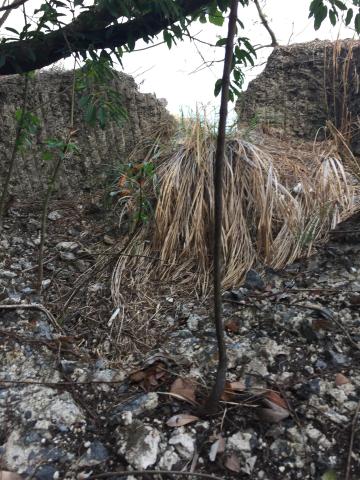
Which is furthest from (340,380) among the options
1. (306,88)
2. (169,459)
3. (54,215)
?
(306,88)

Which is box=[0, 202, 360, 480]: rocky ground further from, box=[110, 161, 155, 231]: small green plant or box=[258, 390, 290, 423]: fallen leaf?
box=[110, 161, 155, 231]: small green plant

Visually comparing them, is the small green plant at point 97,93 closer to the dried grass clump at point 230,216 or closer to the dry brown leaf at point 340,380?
the dried grass clump at point 230,216

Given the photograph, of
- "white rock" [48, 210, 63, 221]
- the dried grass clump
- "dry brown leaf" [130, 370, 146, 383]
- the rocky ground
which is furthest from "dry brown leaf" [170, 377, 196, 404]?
"white rock" [48, 210, 63, 221]

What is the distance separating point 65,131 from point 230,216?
1174 mm

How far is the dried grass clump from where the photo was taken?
6.97 ft

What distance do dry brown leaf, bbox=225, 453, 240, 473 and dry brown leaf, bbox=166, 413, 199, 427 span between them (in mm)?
156

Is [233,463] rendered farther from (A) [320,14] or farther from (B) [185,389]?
(A) [320,14]

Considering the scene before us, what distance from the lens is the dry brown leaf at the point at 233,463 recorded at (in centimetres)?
121

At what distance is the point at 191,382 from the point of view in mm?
1482

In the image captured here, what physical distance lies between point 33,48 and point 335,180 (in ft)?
5.36

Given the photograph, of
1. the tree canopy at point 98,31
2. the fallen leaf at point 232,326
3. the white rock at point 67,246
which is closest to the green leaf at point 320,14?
the tree canopy at point 98,31

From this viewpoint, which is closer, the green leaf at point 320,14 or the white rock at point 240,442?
the white rock at point 240,442

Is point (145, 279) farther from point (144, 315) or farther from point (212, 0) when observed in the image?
point (212, 0)

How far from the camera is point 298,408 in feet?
4.45
